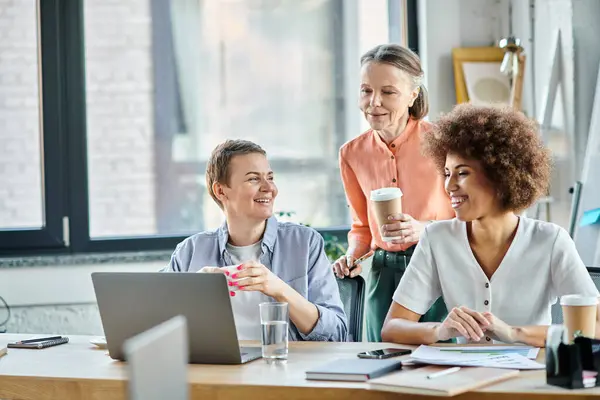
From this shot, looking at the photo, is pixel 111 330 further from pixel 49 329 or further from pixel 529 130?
pixel 49 329

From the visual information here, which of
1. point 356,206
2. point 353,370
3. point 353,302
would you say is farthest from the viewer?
point 356,206

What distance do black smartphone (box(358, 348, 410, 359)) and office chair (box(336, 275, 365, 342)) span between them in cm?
47

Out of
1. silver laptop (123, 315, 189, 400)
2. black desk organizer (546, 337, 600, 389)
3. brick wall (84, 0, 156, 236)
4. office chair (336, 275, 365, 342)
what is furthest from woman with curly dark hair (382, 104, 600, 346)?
brick wall (84, 0, 156, 236)

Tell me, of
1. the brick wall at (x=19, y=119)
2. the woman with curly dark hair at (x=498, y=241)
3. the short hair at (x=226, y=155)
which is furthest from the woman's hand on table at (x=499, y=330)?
the brick wall at (x=19, y=119)

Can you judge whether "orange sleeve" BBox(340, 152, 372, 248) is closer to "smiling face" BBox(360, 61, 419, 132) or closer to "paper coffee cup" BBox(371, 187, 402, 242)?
"smiling face" BBox(360, 61, 419, 132)

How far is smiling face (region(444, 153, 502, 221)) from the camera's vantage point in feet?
7.63

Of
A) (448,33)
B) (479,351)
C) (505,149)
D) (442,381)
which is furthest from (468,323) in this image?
(448,33)

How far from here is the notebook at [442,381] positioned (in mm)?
1667

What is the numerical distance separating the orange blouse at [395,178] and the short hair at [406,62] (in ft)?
0.15

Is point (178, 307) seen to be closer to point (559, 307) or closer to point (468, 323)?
point (468, 323)

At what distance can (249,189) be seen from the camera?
103 inches

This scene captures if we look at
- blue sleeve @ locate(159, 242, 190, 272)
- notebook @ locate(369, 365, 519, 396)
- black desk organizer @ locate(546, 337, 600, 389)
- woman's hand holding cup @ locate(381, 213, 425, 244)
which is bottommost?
notebook @ locate(369, 365, 519, 396)

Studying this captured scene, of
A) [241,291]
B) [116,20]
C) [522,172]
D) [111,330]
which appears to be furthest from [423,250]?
[116,20]

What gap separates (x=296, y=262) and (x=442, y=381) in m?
0.89
